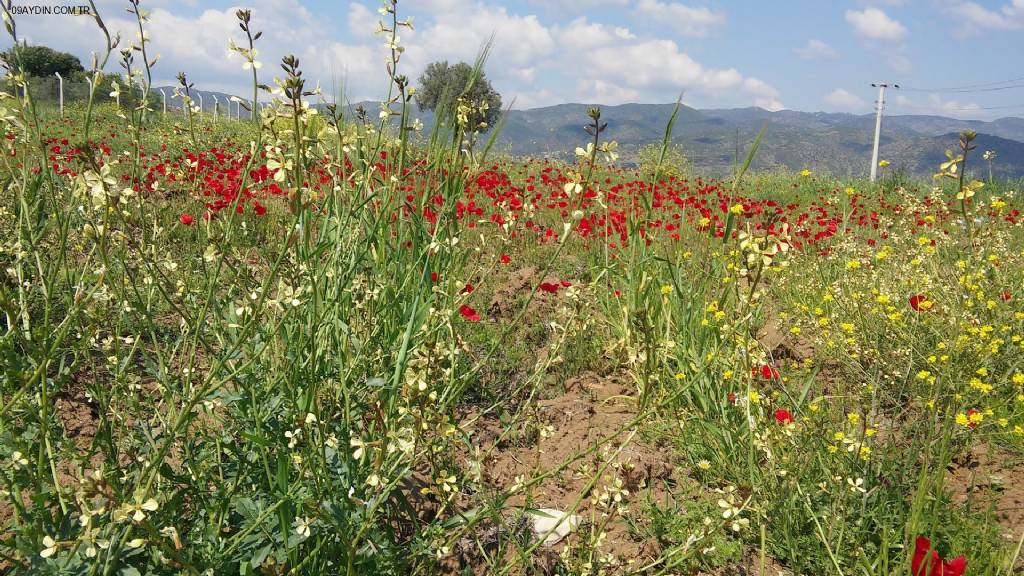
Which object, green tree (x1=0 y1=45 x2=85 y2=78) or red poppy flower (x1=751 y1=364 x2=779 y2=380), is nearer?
red poppy flower (x1=751 y1=364 x2=779 y2=380)

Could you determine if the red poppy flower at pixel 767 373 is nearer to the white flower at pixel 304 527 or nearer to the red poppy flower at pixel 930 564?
the red poppy flower at pixel 930 564

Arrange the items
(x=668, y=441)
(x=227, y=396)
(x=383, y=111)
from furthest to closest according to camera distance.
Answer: (x=668, y=441) → (x=383, y=111) → (x=227, y=396)

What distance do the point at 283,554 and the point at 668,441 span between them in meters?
1.65

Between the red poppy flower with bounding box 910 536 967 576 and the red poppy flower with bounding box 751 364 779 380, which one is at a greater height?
the red poppy flower with bounding box 751 364 779 380

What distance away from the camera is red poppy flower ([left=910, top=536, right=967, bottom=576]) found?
1.23 metres

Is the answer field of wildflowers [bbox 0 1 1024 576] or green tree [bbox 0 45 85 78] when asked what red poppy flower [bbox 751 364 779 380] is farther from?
green tree [bbox 0 45 85 78]

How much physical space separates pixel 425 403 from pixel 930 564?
43.8 inches

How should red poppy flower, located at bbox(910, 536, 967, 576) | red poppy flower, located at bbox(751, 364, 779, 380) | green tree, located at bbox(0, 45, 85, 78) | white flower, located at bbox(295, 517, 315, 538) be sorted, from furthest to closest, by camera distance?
green tree, located at bbox(0, 45, 85, 78) → red poppy flower, located at bbox(751, 364, 779, 380) → red poppy flower, located at bbox(910, 536, 967, 576) → white flower, located at bbox(295, 517, 315, 538)

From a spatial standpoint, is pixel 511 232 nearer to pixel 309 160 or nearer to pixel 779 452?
pixel 309 160

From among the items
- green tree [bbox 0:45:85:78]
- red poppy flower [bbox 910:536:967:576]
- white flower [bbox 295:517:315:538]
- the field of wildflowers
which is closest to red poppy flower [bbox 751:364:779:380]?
the field of wildflowers

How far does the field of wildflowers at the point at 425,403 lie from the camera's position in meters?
1.16

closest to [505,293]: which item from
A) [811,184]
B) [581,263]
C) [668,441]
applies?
[581,263]

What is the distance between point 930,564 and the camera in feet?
4.12

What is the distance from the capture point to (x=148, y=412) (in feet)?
6.68
